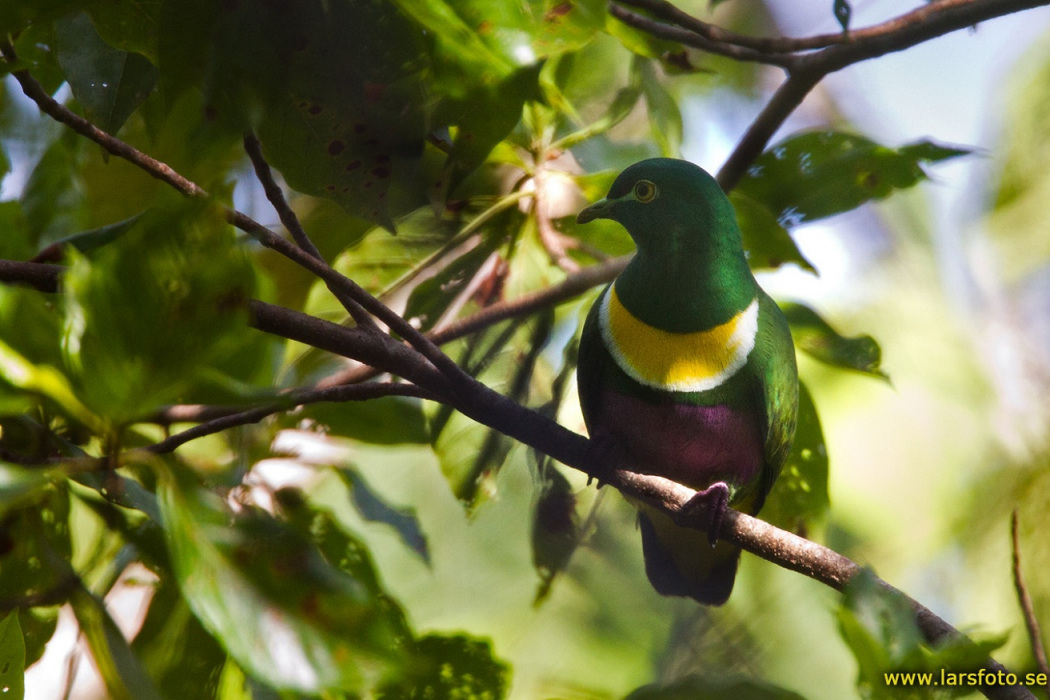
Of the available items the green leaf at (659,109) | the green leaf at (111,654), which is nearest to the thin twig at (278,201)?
the green leaf at (111,654)

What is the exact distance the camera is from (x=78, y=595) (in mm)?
1002

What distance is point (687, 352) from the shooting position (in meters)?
1.69

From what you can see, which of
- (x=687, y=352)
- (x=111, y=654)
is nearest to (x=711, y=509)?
(x=687, y=352)

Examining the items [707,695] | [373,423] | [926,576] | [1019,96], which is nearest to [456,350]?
[373,423]

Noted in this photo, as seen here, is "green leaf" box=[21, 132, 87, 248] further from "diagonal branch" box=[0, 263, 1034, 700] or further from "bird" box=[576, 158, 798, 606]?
"bird" box=[576, 158, 798, 606]

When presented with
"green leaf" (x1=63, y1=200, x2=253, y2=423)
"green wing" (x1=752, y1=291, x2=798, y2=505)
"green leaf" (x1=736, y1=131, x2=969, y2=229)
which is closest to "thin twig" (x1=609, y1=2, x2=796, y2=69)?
"green leaf" (x1=736, y1=131, x2=969, y2=229)

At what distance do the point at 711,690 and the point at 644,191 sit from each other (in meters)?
0.87

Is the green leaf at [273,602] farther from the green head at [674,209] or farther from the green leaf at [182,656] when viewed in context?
the green head at [674,209]

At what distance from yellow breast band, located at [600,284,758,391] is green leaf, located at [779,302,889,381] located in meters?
0.18

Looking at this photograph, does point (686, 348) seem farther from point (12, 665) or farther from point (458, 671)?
point (12, 665)

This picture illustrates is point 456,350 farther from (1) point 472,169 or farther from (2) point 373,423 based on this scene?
(1) point 472,169

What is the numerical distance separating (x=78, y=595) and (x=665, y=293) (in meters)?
1.07

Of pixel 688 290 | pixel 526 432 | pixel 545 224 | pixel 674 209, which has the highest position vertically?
pixel 545 224

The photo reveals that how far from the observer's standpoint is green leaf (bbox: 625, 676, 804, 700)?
121 centimetres
